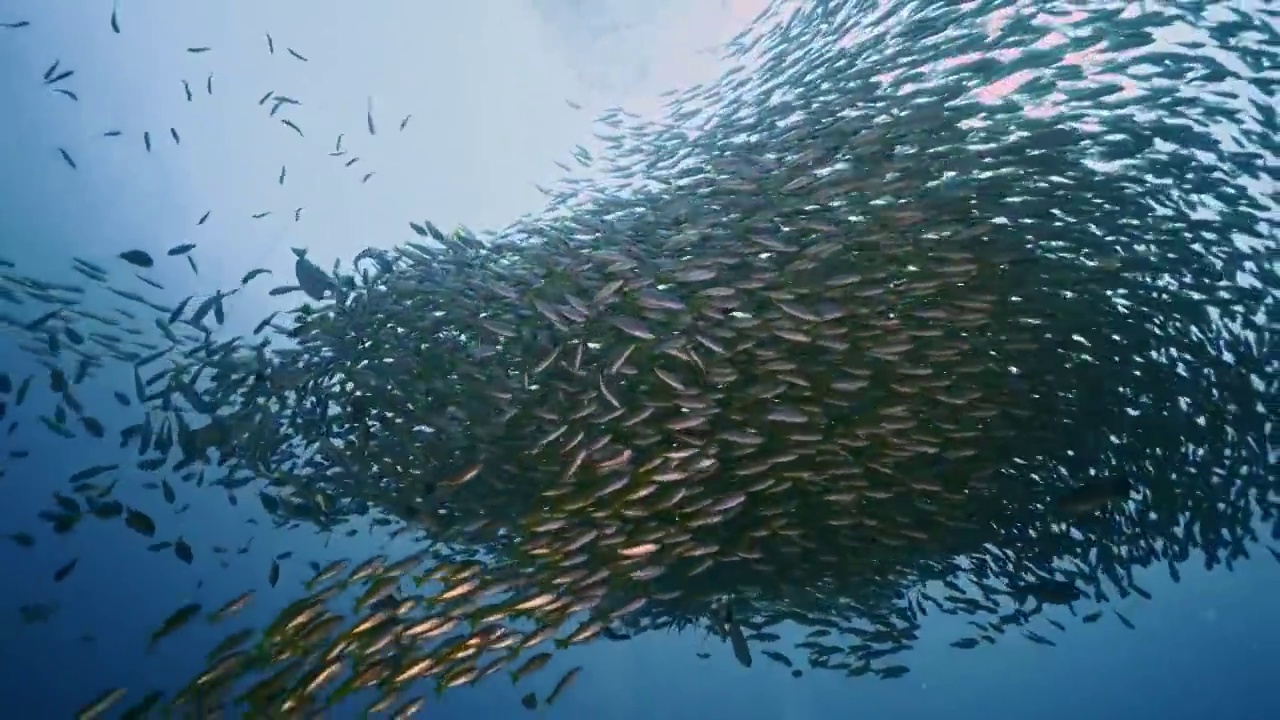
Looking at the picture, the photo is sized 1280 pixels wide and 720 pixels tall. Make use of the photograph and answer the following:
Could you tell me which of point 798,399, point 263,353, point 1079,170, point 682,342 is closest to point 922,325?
point 798,399

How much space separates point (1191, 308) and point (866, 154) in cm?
417

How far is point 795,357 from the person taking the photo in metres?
7.61

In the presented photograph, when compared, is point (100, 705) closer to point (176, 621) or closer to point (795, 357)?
point (176, 621)

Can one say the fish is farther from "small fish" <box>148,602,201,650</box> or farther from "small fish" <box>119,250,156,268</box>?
"small fish" <box>119,250,156,268</box>

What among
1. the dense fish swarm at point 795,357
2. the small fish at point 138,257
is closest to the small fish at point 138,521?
the dense fish swarm at point 795,357

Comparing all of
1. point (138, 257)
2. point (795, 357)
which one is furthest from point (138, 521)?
point (795, 357)

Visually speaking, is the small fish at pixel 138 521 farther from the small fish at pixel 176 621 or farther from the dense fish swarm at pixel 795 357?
the small fish at pixel 176 621

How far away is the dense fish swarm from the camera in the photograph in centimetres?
686

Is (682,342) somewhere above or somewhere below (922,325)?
above

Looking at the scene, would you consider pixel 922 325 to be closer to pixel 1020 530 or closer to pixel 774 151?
pixel 774 151

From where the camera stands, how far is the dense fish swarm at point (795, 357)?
6.86 m

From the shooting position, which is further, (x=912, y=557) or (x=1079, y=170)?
(x=912, y=557)

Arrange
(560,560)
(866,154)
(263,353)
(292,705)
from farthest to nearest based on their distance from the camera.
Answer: (263,353)
(866,154)
(560,560)
(292,705)

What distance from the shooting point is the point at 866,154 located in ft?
24.7
